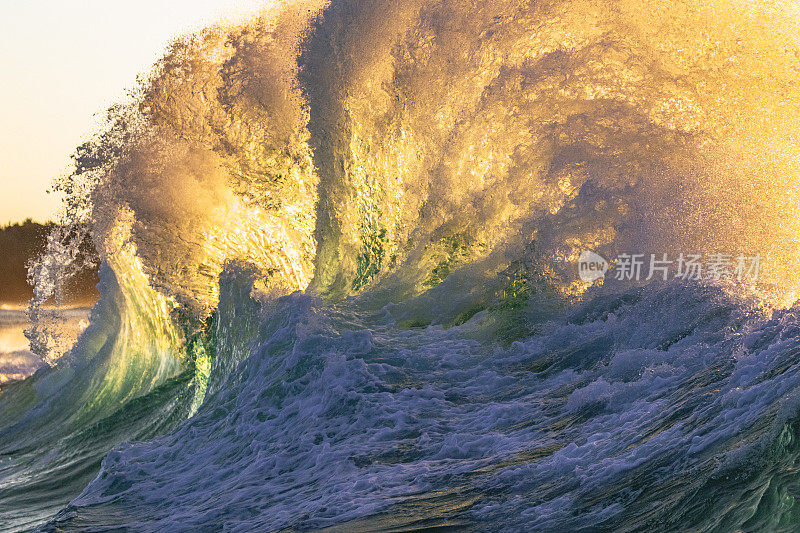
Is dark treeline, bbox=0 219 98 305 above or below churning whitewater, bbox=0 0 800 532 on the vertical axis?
above

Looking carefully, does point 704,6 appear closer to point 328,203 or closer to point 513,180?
point 513,180

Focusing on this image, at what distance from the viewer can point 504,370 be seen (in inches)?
241

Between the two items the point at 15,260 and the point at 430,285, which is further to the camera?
the point at 15,260

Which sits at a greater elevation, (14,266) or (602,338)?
(14,266)

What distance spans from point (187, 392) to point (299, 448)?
12.7 feet

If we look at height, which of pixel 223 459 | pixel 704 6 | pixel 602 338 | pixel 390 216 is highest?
pixel 704 6

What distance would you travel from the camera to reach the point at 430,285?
325 inches

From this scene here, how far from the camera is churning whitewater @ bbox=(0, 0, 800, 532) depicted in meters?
3.89

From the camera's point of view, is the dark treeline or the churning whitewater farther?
the dark treeline

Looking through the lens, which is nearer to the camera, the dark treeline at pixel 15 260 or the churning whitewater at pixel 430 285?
the churning whitewater at pixel 430 285

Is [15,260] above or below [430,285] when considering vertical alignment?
above

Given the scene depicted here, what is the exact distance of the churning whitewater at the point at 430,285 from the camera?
12.8 feet

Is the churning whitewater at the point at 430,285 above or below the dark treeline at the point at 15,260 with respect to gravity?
below

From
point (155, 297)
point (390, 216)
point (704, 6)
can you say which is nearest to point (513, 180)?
point (390, 216)
